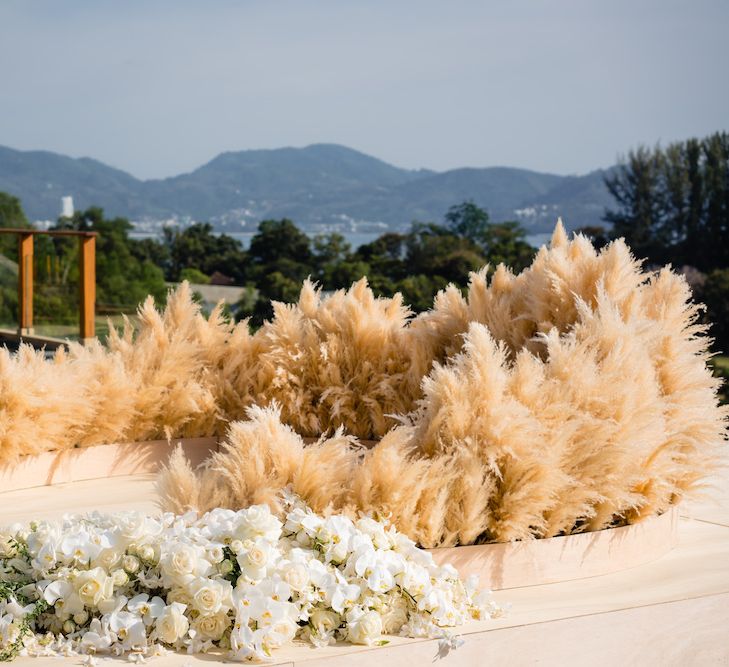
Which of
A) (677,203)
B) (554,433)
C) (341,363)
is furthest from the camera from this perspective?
(677,203)

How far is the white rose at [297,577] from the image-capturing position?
1.65 metres

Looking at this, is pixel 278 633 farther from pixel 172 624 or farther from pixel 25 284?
pixel 25 284

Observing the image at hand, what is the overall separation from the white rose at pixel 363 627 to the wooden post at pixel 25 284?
295 inches

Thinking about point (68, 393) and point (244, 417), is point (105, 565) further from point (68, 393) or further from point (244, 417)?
point (244, 417)

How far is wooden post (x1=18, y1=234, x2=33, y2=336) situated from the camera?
8.46 meters

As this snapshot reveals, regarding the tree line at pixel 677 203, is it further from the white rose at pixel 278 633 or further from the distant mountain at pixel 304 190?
the white rose at pixel 278 633

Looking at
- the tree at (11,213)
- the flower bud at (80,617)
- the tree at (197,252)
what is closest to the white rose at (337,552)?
the flower bud at (80,617)

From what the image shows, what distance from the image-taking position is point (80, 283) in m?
8.48

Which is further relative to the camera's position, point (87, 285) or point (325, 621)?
point (87, 285)

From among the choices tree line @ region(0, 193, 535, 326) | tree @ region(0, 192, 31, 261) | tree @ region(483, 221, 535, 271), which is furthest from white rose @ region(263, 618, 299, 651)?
tree @ region(0, 192, 31, 261)

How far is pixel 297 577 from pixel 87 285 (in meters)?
7.32

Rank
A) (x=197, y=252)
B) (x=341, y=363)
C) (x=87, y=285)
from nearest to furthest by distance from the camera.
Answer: (x=341, y=363)
(x=87, y=285)
(x=197, y=252)

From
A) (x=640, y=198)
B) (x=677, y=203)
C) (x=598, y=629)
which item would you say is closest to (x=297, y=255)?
(x=640, y=198)

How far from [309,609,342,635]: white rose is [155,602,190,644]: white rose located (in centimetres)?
24
